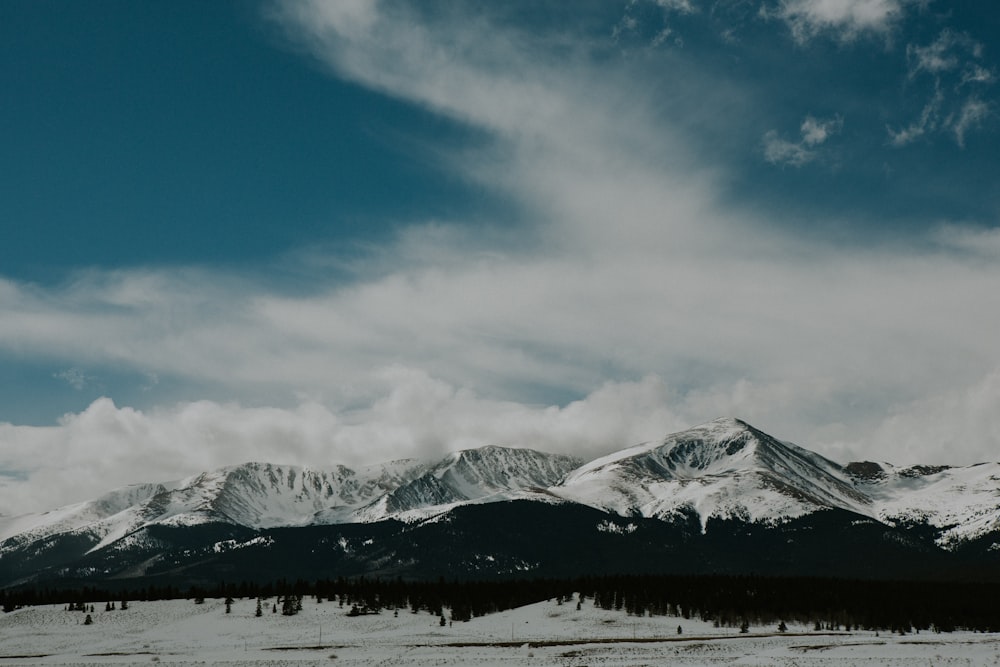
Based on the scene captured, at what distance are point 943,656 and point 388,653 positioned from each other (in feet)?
199

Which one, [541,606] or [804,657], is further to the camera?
[541,606]

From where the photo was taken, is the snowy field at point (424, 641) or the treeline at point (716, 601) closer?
the snowy field at point (424, 641)

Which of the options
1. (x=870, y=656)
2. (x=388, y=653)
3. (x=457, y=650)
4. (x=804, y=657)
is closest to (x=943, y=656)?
(x=870, y=656)

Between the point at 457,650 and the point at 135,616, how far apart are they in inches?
3301

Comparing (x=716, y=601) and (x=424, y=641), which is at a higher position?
(x=716, y=601)

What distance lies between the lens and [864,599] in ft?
609

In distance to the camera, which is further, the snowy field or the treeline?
the treeline

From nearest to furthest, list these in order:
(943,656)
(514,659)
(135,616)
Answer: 1. (943,656)
2. (514,659)
3. (135,616)

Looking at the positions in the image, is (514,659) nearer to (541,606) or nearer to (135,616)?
(541,606)

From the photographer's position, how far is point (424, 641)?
125750mm

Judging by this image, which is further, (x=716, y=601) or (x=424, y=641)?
(x=716, y=601)

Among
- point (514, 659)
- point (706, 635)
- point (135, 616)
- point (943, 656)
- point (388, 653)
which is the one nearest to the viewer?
point (943, 656)

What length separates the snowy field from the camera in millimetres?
97062

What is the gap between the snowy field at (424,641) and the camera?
97.1 metres
